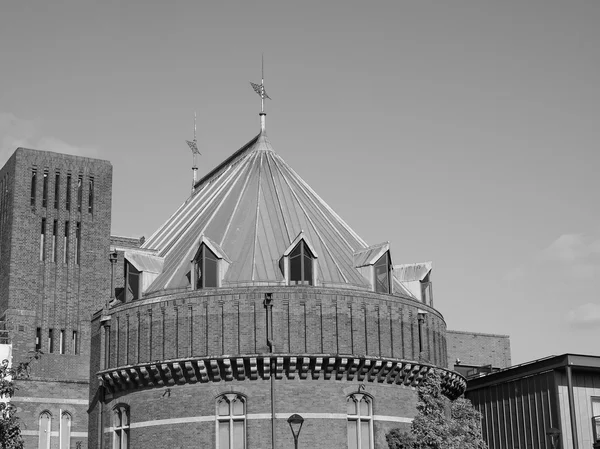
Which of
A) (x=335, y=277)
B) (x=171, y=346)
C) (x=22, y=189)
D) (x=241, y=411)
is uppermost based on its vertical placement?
(x=22, y=189)

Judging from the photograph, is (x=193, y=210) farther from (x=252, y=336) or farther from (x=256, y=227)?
(x=252, y=336)

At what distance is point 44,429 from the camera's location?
176 ft

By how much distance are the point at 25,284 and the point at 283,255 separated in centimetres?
2273

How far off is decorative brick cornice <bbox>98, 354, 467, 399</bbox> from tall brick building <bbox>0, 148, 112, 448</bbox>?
581 inches

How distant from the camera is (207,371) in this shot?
45.2 m

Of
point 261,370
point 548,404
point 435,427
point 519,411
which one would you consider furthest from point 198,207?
point 548,404

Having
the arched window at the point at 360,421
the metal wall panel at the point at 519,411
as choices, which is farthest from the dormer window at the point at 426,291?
the arched window at the point at 360,421

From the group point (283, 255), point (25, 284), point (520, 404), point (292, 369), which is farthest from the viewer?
point (25, 284)

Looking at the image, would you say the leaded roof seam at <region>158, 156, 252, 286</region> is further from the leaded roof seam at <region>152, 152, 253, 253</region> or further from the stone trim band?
the stone trim band

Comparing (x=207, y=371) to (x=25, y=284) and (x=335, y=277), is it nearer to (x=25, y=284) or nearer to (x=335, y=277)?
(x=335, y=277)

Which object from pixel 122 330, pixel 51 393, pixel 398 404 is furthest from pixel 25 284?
pixel 398 404

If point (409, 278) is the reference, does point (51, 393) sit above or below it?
below

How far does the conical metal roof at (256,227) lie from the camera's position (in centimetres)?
4884

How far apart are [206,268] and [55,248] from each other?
2142 cm
